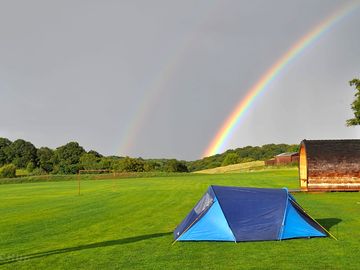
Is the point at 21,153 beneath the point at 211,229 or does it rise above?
above

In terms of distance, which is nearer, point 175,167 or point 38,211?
point 38,211

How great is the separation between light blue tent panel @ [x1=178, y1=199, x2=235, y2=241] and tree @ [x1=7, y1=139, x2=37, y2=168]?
511 feet

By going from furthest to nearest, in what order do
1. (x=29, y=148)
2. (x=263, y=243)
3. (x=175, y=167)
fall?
(x=29, y=148), (x=175, y=167), (x=263, y=243)

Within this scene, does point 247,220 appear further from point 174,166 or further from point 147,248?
point 174,166

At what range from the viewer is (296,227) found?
1541 centimetres

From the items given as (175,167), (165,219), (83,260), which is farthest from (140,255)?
(175,167)

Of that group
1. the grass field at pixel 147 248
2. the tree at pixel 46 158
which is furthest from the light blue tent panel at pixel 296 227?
the tree at pixel 46 158

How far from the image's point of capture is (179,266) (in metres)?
11.8

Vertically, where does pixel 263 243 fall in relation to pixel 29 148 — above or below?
below

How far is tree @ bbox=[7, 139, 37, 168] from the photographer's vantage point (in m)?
161

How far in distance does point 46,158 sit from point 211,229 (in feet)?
503

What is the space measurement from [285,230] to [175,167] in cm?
12273

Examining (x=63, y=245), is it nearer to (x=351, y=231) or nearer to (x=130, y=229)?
(x=130, y=229)

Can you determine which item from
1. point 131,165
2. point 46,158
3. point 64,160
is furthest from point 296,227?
→ point 46,158
